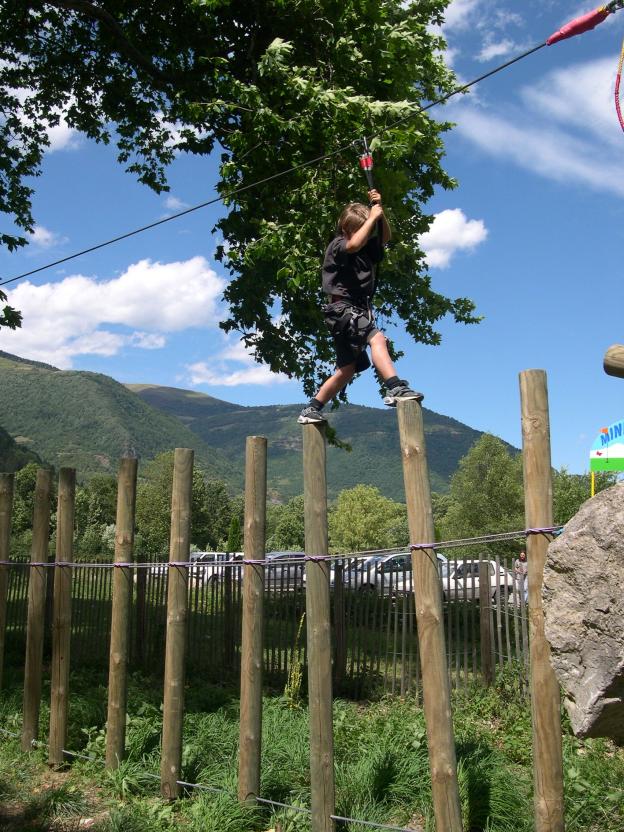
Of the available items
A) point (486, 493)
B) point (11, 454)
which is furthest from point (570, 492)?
point (11, 454)

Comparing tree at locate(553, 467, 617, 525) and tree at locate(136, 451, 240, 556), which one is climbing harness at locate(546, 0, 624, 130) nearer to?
tree at locate(553, 467, 617, 525)

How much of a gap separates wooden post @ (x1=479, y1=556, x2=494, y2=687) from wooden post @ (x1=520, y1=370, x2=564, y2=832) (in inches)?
251

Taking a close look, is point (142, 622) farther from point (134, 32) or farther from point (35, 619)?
point (134, 32)

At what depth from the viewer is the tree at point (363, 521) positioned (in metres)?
90.9

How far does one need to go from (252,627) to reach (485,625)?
557 cm

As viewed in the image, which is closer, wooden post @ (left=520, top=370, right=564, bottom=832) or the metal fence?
wooden post @ (left=520, top=370, right=564, bottom=832)

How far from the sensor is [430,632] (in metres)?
4.27

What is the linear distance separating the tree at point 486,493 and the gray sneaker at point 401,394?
58.2 m

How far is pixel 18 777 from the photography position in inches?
267

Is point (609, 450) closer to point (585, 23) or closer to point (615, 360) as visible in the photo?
point (585, 23)

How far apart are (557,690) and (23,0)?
14785mm

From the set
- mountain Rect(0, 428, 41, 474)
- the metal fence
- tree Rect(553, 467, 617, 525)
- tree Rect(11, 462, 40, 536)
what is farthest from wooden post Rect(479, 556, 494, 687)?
mountain Rect(0, 428, 41, 474)

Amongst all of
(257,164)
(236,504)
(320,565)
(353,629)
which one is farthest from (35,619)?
(236,504)

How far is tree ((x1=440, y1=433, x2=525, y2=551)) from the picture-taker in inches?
2549
